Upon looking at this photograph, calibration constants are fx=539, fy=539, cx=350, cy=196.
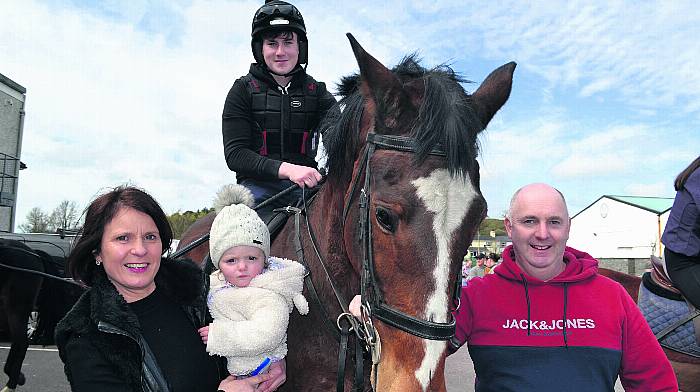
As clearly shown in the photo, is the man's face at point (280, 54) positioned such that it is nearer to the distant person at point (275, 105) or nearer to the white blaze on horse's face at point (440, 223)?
the distant person at point (275, 105)

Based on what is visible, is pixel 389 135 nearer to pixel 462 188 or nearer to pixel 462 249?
pixel 462 188

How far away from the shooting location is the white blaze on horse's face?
1.91 metres

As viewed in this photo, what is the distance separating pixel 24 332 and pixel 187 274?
6.25m

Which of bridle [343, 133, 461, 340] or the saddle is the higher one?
bridle [343, 133, 461, 340]

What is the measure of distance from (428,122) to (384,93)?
315 mm

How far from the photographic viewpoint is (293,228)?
3111 millimetres

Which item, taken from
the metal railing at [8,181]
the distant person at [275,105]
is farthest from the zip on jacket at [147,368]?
the metal railing at [8,181]

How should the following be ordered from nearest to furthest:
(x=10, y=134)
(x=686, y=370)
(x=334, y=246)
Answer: (x=334, y=246)
(x=686, y=370)
(x=10, y=134)

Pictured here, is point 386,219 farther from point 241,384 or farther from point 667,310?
point 667,310

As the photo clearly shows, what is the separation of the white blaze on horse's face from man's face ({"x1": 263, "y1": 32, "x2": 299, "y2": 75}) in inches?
74.7

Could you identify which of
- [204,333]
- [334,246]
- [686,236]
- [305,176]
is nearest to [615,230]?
[686,236]

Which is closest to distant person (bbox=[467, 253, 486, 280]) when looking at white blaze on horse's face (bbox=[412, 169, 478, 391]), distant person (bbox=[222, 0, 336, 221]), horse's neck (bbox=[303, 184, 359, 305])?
distant person (bbox=[222, 0, 336, 221])

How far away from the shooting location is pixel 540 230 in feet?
8.35

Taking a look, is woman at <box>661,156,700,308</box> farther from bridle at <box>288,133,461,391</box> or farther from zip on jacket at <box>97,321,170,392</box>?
zip on jacket at <box>97,321,170,392</box>
